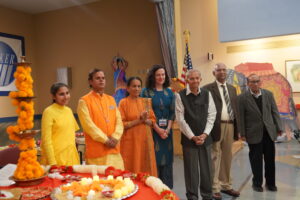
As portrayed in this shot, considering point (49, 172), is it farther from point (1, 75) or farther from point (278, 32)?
point (1, 75)

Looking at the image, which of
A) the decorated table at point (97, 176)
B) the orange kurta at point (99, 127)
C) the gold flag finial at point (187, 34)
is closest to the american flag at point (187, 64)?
the gold flag finial at point (187, 34)

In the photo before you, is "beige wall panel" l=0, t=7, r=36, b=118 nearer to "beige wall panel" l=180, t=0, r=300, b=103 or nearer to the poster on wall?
the poster on wall

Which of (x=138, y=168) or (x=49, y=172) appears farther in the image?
(x=138, y=168)

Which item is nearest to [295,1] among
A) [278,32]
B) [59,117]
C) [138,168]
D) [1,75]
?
[278,32]

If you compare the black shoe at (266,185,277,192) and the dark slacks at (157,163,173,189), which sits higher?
the dark slacks at (157,163,173,189)

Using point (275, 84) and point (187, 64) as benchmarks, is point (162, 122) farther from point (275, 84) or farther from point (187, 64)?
point (275, 84)

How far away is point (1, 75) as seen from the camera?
10031mm

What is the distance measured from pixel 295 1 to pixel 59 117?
6005mm

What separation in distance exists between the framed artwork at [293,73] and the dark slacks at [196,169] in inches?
177

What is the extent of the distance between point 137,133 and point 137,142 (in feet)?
0.33

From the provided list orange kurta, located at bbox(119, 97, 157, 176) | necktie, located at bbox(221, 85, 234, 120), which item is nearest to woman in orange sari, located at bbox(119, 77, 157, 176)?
orange kurta, located at bbox(119, 97, 157, 176)

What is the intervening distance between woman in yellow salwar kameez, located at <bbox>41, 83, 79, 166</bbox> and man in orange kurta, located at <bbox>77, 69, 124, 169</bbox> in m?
0.15

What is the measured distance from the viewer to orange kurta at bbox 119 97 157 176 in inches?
129

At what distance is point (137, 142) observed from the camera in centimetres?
331
